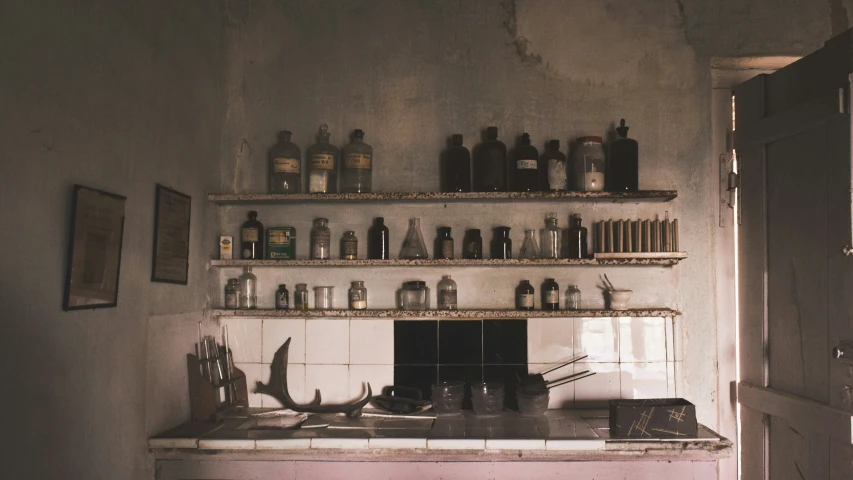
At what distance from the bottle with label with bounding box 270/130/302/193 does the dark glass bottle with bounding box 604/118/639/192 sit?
1.37m

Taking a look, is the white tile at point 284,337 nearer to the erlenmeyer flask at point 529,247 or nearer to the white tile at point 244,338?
the white tile at point 244,338

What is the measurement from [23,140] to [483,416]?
5.95 ft

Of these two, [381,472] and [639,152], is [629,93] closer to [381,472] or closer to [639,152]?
[639,152]

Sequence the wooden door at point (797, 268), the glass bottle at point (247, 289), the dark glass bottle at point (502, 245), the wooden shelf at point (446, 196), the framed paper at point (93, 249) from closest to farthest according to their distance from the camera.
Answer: the framed paper at point (93, 249) < the wooden door at point (797, 268) < the wooden shelf at point (446, 196) < the dark glass bottle at point (502, 245) < the glass bottle at point (247, 289)

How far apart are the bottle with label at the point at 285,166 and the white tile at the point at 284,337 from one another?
59 cm

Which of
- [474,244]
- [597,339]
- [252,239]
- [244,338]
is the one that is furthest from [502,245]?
[244,338]

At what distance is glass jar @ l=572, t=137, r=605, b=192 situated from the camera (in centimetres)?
253

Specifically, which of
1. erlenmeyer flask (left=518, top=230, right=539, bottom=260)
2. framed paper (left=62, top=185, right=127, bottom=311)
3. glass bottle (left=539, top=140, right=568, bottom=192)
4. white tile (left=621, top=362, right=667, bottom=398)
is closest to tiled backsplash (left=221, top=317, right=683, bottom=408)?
white tile (left=621, top=362, right=667, bottom=398)

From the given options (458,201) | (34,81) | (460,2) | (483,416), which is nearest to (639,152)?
(458,201)

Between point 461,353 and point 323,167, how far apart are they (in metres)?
1.01

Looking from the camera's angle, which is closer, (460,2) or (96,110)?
(96,110)

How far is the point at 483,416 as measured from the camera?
7.91 feet

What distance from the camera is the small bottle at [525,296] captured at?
8.36 ft

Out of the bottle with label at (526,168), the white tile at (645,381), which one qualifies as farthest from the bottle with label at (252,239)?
the white tile at (645,381)
